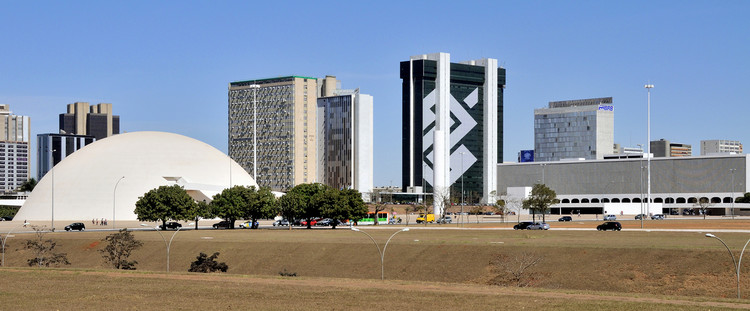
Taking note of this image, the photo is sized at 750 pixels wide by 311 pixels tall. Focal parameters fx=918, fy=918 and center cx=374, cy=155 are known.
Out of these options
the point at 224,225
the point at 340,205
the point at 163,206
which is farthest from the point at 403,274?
the point at 224,225

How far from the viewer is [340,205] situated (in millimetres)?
120688

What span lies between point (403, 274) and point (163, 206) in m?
53.5

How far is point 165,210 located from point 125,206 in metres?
45.3

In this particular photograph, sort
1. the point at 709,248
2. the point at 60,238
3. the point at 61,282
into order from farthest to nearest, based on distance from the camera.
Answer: the point at 60,238, the point at 709,248, the point at 61,282

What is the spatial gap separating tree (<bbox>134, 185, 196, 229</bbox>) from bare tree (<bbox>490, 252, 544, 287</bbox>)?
58132 mm

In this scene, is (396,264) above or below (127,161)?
below

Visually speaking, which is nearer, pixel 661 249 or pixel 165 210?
pixel 661 249

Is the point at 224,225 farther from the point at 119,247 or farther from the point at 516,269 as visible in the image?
the point at 516,269

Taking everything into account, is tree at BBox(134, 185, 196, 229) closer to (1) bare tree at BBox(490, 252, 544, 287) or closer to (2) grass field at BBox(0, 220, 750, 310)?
(2) grass field at BBox(0, 220, 750, 310)

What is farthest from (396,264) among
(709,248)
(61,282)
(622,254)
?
(61,282)

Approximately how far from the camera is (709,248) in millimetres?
70875

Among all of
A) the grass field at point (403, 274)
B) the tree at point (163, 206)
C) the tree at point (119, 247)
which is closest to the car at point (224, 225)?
the tree at point (163, 206)

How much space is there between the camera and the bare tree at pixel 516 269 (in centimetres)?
6638

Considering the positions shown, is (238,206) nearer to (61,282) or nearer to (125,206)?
(125,206)
